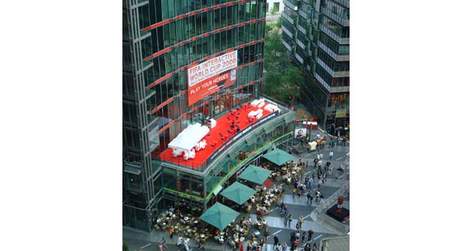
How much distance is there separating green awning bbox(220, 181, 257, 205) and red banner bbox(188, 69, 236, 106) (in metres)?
4.76

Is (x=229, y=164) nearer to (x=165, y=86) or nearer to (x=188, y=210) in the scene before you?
(x=188, y=210)

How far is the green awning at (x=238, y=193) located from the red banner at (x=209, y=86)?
4757mm

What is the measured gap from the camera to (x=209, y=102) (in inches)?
1032

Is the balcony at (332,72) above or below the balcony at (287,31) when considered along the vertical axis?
below

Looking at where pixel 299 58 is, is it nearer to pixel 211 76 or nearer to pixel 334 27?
pixel 334 27

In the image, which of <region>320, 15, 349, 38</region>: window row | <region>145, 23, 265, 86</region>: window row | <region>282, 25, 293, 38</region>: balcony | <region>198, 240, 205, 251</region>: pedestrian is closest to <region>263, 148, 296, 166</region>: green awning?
<region>198, 240, 205, 251</region>: pedestrian

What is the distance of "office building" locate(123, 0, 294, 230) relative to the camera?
2078 centimetres

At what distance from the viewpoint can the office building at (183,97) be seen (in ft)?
68.2

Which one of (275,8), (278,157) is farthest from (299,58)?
(278,157)

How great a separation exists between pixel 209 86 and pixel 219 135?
2.59 metres

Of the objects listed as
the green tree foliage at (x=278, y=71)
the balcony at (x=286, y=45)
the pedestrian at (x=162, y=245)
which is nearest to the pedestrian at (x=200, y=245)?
the pedestrian at (x=162, y=245)

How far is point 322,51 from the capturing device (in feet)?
102

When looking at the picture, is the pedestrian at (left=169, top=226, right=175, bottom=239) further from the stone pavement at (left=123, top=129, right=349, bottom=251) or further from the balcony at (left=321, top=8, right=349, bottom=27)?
the balcony at (left=321, top=8, right=349, bottom=27)

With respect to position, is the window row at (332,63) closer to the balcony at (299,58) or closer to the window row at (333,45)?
the window row at (333,45)
